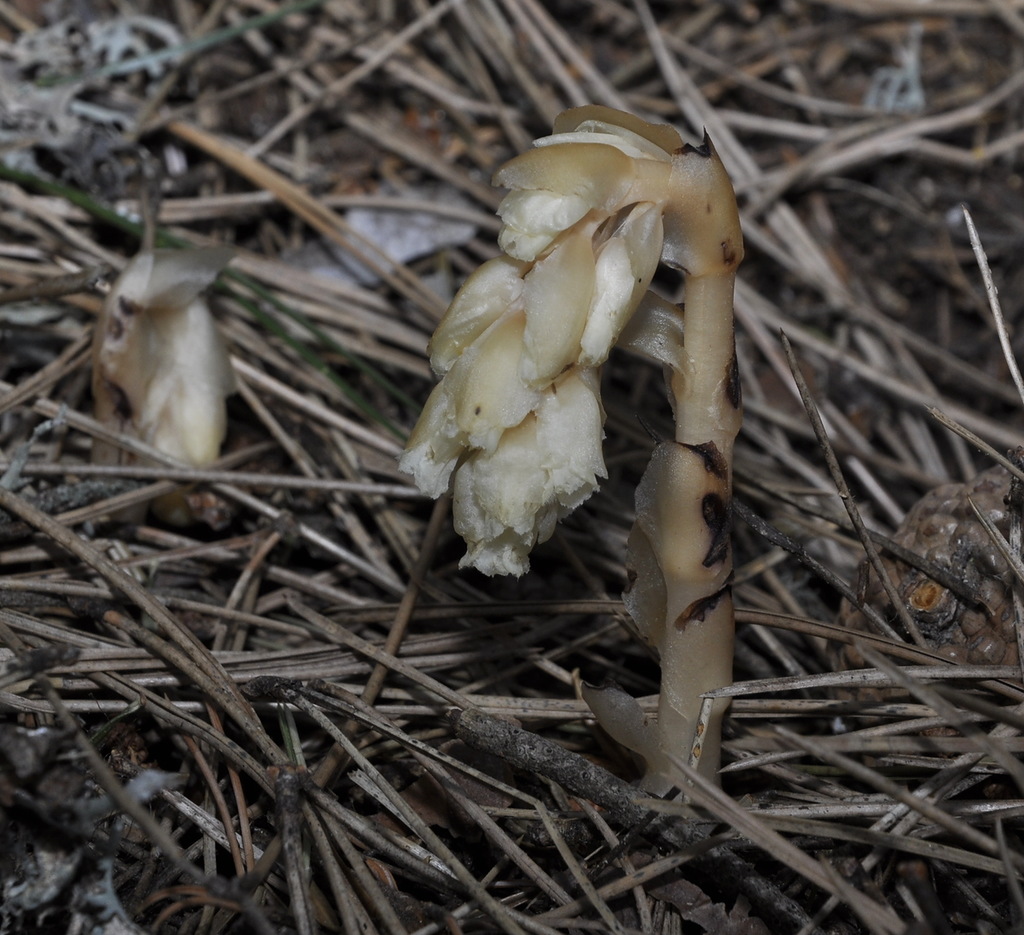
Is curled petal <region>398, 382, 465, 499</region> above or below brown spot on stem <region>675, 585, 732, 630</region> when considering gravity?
above

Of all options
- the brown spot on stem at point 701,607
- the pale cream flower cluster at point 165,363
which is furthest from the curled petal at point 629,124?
the pale cream flower cluster at point 165,363

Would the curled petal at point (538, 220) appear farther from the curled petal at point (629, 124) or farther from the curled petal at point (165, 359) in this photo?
the curled petal at point (165, 359)

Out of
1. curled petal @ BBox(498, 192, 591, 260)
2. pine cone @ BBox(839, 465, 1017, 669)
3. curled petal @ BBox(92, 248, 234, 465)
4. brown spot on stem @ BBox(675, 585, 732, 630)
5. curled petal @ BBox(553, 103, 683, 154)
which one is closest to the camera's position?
curled petal @ BBox(498, 192, 591, 260)

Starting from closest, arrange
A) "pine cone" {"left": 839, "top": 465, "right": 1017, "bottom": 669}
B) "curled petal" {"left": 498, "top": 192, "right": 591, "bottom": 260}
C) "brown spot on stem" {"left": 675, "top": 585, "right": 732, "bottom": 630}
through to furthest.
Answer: "curled petal" {"left": 498, "top": 192, "right": 591, "bottom": 260} < "brown spot on stem" {"left": 675, "top": 585, "right": 732, "bottom": 630} < "pine cone" {"left": 839, "top": 465, "right": 1017, "bottom": 669}

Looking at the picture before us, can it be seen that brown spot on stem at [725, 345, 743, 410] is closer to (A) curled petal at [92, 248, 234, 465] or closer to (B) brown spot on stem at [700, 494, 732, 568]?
(B) brown spot on stem at [700, 494, 732, 568]

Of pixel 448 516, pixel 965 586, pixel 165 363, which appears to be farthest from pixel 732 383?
pixel 165 363

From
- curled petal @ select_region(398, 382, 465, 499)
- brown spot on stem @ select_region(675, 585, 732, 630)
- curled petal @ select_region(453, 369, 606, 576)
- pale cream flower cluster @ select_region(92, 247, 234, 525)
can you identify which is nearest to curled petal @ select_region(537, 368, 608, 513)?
curled petal @ select_region(453, 369, 606, 576)

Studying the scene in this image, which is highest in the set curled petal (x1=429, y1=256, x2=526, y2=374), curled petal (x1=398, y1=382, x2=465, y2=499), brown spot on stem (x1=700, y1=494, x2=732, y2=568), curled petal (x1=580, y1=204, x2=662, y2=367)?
curled petal (x1=429, y1=256, x2=526, y2=374)
